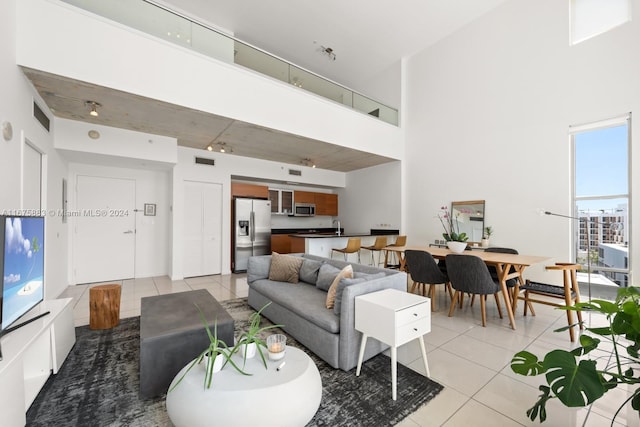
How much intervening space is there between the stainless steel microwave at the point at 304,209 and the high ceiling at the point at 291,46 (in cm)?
148

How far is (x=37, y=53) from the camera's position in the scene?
9.16ft

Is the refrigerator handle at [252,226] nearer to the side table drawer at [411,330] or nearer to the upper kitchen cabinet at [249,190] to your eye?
the upper kitchen cabinet at [249,190]

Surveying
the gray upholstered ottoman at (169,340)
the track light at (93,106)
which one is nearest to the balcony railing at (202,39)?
the track light at (93,106)

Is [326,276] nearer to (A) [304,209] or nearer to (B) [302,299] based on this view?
(B) [302,299]

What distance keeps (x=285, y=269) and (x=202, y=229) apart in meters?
3.13

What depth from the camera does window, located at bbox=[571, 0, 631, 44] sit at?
3.86m

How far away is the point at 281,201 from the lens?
758 centimetres

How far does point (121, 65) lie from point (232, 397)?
375 centimetres

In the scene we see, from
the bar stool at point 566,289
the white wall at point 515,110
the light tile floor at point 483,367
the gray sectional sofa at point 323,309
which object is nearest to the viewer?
the light tile floor at point 483,367

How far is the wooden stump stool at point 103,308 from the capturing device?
303cm

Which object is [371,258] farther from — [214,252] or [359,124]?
[214,252]

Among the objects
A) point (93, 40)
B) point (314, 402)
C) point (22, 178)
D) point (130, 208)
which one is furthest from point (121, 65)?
point (314, 402)

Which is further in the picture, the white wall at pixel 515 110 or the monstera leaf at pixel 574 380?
the white wall at pixel 515 110

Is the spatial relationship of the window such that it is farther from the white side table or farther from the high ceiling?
the white side table
